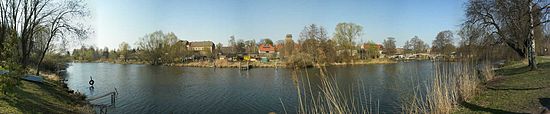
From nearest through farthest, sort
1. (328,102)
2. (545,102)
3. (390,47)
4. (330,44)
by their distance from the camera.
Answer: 1. (328,102)
2. (545,102)
3. (330,44)
4. (390,47)

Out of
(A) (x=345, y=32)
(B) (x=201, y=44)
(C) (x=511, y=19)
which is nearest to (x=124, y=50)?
(B) (x=201, y=44)

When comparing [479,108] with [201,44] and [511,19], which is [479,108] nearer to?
[511,19]

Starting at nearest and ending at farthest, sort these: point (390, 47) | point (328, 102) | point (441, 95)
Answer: point (328, 102) < point (441, 95) < point (390, 47)

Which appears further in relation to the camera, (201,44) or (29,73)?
(201,44)

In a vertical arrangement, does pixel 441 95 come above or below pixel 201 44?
below

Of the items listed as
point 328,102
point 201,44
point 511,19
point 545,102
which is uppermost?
point 201,44

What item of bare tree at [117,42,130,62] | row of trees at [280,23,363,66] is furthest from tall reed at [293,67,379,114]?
bare tree at [117,42,130,62]

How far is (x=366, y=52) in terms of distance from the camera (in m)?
70.4

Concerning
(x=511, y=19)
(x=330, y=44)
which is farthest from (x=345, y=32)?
(x=511, y=19)

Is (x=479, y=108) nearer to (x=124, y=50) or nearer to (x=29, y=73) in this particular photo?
(x=29, y=73)

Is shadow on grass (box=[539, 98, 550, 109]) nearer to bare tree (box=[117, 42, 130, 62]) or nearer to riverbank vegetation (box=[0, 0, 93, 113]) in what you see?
riverbank vegetation (box=[0, 0, 93, 113])

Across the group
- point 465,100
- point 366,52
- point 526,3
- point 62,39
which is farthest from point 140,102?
point 366,52

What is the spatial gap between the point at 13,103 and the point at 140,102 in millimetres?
9370

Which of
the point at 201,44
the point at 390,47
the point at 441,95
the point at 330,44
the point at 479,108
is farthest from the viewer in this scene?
the point at 201,44
